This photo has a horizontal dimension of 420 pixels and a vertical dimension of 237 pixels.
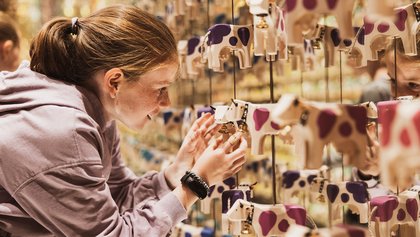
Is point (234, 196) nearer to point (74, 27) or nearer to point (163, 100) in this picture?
point (163, 100)

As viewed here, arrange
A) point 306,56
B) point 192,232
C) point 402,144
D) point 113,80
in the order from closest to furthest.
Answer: point 402,144 → point 113,80 → point 306,56 → point 192,232

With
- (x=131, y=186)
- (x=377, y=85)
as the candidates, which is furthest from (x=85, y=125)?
(x=377, y=85)

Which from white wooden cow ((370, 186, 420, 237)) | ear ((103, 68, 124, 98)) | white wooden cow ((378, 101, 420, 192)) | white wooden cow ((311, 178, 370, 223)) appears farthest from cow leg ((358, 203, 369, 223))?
white wooden cow ((378, 101, 420, 192))

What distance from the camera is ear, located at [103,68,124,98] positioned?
1409 millimetres

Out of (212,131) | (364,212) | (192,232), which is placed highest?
(212,131)

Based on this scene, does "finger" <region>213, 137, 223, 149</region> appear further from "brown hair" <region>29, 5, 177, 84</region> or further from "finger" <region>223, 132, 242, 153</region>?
"brown hair" <region>29, 5, 177, 84</region>

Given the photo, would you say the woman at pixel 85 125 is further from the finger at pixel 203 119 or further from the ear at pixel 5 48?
the ear at pixel 5 48

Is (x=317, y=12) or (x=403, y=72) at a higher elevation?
(x=317, y=12)

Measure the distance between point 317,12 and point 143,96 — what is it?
0.69 metres

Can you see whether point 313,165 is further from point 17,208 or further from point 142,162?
point 142,162

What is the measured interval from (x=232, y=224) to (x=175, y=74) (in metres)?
0.42

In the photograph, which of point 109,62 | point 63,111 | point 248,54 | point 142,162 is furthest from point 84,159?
point 142,162

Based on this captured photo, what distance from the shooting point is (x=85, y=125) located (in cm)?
132

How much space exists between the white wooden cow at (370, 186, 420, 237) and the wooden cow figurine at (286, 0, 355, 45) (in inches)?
20.6
